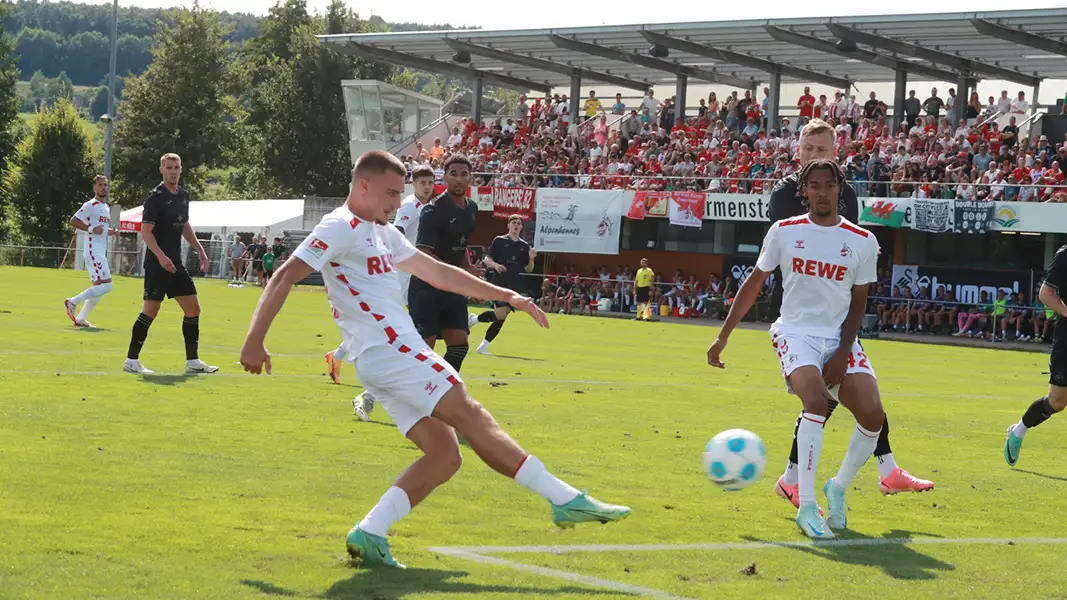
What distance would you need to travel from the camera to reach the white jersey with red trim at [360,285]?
20.7 ft

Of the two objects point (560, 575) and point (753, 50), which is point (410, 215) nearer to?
point (560, 575)

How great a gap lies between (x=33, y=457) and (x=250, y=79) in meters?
91.1

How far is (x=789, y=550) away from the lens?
702cm

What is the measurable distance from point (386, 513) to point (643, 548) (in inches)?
55.7

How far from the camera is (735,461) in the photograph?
7.76 m

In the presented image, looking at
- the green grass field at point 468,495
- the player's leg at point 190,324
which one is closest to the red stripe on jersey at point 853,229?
the green grass field at point 468,495

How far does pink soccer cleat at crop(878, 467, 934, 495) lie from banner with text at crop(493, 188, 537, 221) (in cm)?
3773

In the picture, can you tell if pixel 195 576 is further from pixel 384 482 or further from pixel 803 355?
pixel 803 355

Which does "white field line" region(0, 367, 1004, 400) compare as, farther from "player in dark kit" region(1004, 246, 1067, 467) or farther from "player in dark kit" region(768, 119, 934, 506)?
"player in dark kit" region(768, 119, 934, 506)

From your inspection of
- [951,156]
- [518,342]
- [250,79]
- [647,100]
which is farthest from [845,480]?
[250,79]

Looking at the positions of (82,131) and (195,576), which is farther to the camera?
(82,131)

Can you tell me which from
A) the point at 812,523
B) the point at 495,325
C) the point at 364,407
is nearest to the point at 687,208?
the point at 495,325

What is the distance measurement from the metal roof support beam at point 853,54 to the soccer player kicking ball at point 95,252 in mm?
Result: 24909

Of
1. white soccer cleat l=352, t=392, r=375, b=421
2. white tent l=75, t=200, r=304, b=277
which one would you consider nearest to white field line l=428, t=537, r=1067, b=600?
white soccer cleat l=352, t=392, r=375, b=421
